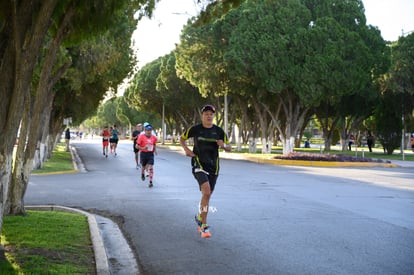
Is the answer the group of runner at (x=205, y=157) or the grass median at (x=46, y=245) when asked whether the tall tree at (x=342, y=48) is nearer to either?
the group of runner at (x=205, y=157)

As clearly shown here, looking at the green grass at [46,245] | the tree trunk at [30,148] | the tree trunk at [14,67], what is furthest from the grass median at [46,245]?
the tree trunk at [14,67]

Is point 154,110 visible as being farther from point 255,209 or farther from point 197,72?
point 255,209

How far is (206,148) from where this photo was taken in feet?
23.3

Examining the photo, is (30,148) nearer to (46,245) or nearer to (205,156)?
(46,245)

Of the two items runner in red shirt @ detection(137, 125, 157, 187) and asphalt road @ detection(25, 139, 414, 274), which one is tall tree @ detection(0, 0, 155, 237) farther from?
runner in red shirt @ detection(137, 125, 157, 187)

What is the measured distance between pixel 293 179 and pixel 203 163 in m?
9.49

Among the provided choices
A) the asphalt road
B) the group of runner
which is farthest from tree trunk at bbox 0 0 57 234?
the group of runner

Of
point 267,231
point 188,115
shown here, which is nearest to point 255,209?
point 267,231

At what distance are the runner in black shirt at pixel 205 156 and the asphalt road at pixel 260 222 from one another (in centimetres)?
42

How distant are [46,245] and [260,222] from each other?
3.45m

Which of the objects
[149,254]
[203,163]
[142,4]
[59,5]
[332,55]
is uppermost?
[332,55]

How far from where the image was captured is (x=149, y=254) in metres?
6.14

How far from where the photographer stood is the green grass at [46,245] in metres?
5.05

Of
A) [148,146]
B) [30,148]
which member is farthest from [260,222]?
[148,146]
